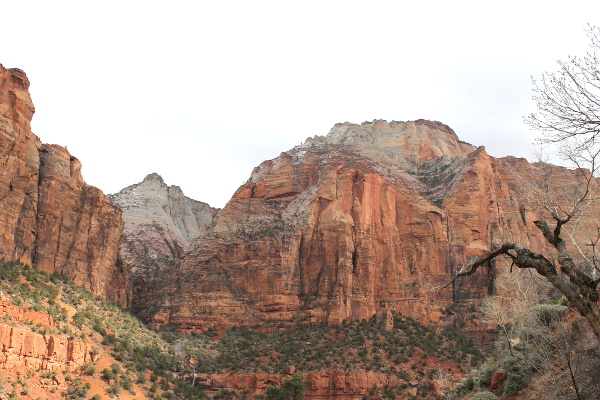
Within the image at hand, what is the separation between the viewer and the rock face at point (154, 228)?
78562mm

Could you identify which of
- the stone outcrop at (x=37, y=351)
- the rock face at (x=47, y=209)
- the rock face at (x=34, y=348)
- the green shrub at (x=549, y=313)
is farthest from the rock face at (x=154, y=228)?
the green shrub at (x=549, y=313)

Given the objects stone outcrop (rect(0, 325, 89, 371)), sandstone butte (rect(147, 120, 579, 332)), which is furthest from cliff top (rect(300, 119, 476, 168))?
stone outcrop (rect(0, 325, 89, 371))

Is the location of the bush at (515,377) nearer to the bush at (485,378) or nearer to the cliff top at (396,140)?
the bush at (485,378)

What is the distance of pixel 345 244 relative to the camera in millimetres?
70562

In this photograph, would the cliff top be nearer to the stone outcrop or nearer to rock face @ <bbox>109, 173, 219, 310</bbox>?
rock face @ <bbox>109, 173, 219, 310</bbox>

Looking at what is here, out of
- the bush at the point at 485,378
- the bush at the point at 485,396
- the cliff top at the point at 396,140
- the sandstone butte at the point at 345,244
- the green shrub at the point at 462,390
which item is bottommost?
the green shrub at the point at 462,390

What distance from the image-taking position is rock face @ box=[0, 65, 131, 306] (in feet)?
162

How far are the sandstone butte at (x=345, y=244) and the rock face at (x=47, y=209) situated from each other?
1190 centimetres

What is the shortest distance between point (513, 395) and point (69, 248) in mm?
47925

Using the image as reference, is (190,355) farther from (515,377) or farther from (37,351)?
(515,377)

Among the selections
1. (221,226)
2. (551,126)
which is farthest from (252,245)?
(551,126)

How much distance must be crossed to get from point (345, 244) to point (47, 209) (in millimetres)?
34070

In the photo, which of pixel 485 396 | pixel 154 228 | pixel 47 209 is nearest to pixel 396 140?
pixel 154 228

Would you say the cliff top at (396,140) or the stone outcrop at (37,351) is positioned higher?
the cliff top at (396,140)
